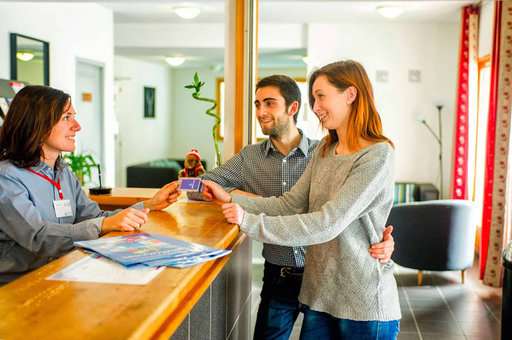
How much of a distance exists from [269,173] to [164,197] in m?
0.50

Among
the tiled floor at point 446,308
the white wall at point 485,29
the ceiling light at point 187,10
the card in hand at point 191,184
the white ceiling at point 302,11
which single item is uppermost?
the white ceiling at point 302,11

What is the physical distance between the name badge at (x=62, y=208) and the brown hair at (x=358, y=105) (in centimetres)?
105

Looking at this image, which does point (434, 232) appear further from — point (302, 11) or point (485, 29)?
point (302, 11)

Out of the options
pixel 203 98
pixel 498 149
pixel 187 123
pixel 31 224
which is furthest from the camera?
pixel 187 123

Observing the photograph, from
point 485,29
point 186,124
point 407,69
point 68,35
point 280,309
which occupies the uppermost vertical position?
point 485,29

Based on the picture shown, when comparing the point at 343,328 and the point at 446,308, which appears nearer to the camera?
the point at 343,328

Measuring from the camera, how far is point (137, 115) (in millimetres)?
12141

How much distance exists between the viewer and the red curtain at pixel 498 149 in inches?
208

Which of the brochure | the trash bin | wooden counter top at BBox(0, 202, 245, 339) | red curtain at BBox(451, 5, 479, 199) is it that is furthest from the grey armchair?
wooden counter top at BBox(0, 202, 245, 339)

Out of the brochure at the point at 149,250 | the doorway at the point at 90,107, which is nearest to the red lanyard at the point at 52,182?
the brochure at the point at 149,250

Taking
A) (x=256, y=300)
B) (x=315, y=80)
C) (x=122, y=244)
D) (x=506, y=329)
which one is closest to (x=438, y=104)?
(x=256, y=300)

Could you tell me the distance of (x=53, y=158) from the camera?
2.19 meters

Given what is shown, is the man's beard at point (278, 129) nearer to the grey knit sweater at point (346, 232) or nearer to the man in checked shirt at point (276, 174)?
the man in checked shirt at point (276, 174)

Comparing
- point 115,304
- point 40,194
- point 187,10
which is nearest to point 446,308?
point 40,194
